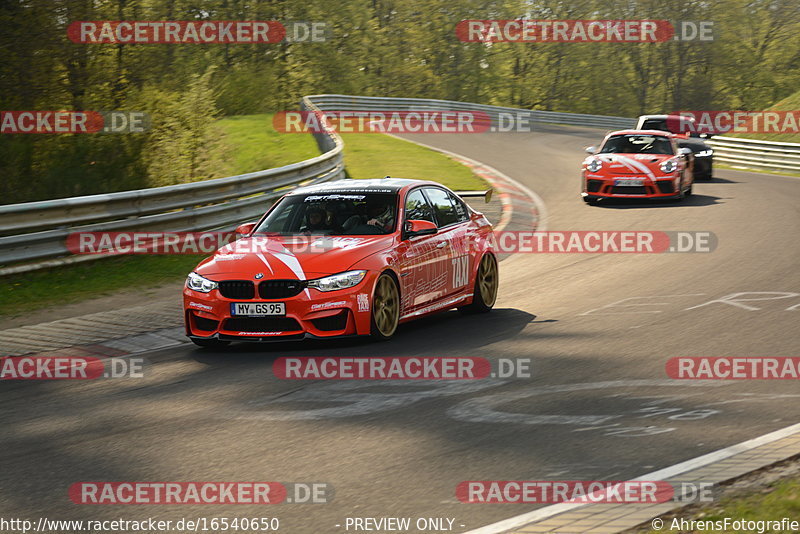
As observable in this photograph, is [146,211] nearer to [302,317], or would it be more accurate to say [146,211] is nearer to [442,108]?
[302,317]

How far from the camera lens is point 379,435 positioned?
6664 millimetres

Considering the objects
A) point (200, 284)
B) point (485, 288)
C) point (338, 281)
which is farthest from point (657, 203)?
point (200, 284)

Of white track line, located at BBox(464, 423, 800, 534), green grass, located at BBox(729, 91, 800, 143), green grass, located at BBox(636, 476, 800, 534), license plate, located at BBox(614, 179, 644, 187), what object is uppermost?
green grass, located at BBox(729, 91, 800, 143)

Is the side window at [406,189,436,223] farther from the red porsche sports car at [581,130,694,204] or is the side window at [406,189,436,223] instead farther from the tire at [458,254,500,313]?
the red porsche sports car at [581,130,694,204]

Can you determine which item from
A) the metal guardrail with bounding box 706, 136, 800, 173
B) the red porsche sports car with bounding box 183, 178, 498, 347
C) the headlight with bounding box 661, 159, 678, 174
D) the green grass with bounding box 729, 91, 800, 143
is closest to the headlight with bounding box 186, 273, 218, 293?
the red porsche sports car with bounding box 183, 178, 498, 347

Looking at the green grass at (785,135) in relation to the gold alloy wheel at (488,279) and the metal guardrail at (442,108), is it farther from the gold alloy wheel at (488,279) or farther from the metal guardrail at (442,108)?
the gold alloy wheel at (488,279)

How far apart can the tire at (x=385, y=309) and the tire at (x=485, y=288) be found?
5.67 feet

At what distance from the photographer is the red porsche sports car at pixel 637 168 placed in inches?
859

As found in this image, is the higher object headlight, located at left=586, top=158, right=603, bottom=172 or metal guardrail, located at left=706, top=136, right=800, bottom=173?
headlight, located at left=586, top=158, right=603, bottom=172

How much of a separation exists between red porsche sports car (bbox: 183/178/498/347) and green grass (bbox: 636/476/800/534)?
16.3 feet

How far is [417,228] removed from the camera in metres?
10.5

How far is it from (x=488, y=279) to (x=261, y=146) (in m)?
21.4

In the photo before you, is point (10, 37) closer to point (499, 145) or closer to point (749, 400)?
point (749, 400)

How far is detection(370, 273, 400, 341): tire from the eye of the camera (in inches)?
384
